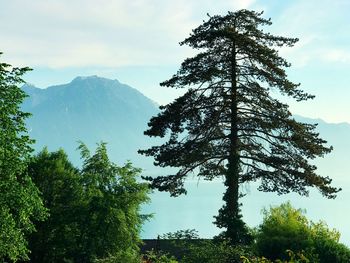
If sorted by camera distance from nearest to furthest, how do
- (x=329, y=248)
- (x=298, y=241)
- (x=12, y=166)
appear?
(x=329, y=248), (x=298, y=241), (x=12, y=166)

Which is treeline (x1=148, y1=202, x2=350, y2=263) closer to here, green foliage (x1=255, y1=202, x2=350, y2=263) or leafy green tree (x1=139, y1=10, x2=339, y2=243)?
green foliage (x1=255, y1=202, x2=350, y2=263)

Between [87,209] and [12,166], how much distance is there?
8245 millimetres

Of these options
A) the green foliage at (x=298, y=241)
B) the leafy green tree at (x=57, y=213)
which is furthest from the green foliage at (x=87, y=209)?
the green foliage at (x=298, y=241)

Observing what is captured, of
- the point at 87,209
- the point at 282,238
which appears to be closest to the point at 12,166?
the point at 87,209

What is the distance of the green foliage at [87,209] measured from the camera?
34.2 meters

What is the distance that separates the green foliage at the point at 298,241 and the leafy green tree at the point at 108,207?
15.0m

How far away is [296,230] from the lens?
63.4 ft

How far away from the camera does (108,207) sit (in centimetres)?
3409

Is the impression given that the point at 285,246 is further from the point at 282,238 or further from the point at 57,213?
the point at 57,213

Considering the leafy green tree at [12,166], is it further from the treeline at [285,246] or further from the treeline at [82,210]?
the treeline at [285,246]

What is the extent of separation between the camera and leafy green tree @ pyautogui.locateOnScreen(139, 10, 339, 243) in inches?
1195

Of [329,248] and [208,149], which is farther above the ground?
[208,149]

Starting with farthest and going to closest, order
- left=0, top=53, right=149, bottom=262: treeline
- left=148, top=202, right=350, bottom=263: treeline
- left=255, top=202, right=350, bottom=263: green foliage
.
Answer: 1. left=0, top=53, right=149, bottom=262: treeline
2. left=148, top=202, right=350, bottom=263: treeline
3. left=255, top=202, right=350, bottom=263: green foliage

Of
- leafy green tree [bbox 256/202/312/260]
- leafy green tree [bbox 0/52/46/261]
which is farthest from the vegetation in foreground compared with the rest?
leafy green tree [bbox 256/202/312/260]
